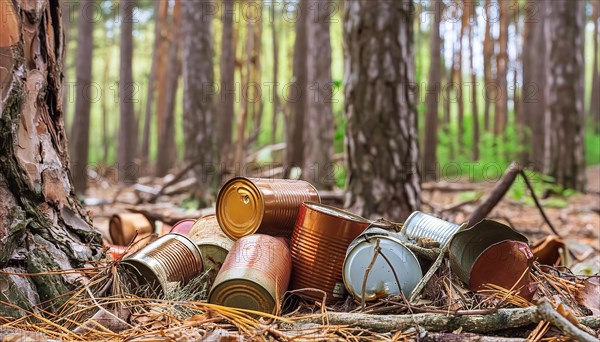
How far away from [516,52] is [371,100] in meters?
25.2

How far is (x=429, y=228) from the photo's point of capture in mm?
2322

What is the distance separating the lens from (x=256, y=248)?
2.01 meters

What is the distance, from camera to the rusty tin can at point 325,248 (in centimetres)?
209

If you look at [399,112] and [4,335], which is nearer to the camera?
[4,335]

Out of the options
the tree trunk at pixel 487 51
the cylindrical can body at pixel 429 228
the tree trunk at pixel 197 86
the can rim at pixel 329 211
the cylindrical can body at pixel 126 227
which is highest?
the tree trunk at pixel 487 51

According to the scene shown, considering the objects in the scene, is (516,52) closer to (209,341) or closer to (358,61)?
(358,61)

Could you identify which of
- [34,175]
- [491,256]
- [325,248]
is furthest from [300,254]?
[34,175]

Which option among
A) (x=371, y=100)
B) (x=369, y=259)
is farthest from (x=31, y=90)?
(x=371, y=100)

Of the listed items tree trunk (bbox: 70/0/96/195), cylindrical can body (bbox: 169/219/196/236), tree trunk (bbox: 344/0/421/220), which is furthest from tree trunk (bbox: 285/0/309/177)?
cylindrical can body (bbox: 169/219/196/236)

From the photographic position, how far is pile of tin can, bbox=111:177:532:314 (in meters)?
1.91

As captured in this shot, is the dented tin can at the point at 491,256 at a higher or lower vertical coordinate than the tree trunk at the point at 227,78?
lower

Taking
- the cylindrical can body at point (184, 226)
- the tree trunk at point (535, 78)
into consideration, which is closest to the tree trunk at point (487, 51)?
the tree trunk at point (535, 78)

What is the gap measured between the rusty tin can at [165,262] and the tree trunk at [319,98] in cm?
581

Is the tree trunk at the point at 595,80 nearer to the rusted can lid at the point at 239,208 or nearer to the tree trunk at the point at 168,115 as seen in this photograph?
the tree trunk at the point at 168,115
